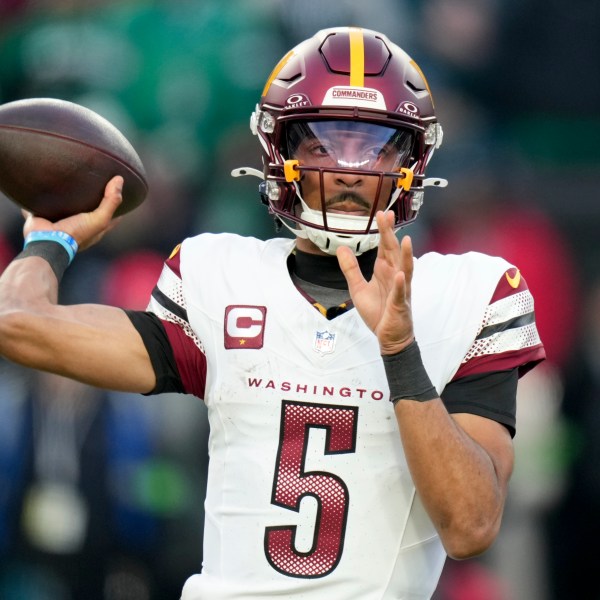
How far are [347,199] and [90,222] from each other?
1.82 feet

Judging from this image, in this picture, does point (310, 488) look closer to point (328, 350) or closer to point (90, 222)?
point (328, 350)

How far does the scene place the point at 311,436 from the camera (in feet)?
7.77

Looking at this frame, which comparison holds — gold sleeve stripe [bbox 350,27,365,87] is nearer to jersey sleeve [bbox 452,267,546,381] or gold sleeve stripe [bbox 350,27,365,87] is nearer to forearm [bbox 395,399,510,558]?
jersey sleeve [bbox 452,267,546,381]

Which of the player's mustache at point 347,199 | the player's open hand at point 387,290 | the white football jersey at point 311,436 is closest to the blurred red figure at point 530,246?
the white football jersey at point 311,436

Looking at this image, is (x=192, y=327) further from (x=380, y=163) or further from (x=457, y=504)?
(x=457, y=504)

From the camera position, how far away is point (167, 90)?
470 cm

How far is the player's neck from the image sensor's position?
2580mm

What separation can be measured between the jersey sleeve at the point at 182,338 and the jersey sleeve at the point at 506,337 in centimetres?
52

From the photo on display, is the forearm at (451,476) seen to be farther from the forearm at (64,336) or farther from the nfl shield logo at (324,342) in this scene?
the forearm at (64,336)

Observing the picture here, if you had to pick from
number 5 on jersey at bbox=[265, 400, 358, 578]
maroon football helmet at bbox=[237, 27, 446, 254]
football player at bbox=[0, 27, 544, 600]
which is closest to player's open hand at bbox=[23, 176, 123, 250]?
football player at bbox=[0, 27, 544, 600]

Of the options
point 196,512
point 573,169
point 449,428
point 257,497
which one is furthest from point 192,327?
point 573,169

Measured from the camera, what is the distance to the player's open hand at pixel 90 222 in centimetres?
262

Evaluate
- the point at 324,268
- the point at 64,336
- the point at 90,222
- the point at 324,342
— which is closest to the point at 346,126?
the point at 324,268

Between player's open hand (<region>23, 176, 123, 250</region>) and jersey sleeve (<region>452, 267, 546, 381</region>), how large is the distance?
0.81m
